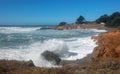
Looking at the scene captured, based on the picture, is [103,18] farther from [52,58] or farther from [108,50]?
[108,50]

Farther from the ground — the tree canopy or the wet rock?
the tree canopy

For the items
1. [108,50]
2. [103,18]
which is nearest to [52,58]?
[108,50]

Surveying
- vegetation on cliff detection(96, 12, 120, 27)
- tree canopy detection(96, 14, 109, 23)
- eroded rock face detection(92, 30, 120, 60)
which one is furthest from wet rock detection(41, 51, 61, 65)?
tree canopy detection(96, 14, 109, 23)

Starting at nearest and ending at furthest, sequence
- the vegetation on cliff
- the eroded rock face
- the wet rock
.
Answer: the eroded rock face → the wet rock → the vegetation on cliff

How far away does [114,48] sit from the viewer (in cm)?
1731

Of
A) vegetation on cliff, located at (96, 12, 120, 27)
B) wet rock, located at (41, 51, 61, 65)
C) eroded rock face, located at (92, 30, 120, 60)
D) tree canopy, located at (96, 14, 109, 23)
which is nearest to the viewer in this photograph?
eroded rock face, located at (92, 30, 120, 60)

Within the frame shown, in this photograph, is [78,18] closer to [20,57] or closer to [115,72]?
[20,57]

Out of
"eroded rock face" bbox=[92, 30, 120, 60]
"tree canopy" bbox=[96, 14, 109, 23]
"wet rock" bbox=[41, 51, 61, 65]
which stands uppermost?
"tree canopy" bbox=[96, 14, 109, 23]

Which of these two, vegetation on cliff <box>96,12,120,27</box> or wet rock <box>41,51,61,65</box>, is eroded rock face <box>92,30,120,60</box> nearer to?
wet rock <box>41,51,61,65</box>

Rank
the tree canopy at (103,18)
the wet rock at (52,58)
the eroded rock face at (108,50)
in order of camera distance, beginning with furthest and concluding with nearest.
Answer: the tree canopy at (103,18) < the wet rock at (52,58) < the eroded rock face at (108,50)

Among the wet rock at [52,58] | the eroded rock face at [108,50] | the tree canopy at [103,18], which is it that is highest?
the tree canopy at [103,18]

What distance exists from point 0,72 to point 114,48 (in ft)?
35.9

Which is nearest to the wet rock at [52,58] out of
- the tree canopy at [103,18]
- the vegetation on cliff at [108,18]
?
the vegetation on cliff at [108,18]

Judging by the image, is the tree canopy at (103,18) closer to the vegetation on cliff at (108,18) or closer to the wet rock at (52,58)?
the vegetation on cliff at (108,18)
